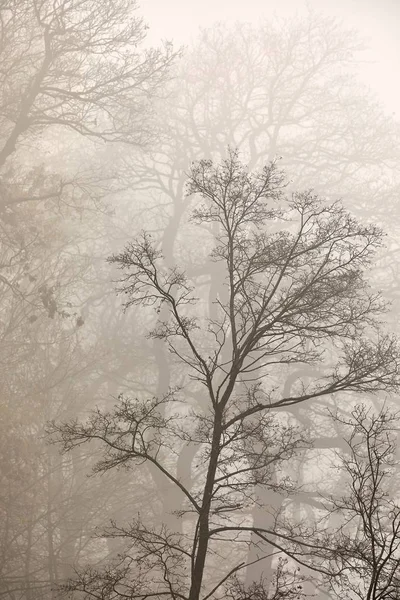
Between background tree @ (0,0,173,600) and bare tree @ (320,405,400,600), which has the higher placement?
background tree @ (0,0,173,600)

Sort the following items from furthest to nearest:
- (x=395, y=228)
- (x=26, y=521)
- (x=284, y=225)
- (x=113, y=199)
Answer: (x=113, y=199), (x=284, y=225), (x=395, y=228), (x=26, y=521)

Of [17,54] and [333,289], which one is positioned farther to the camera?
[17,54]

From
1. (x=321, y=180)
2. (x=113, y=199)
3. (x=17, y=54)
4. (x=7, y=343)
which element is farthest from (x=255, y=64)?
(x=7, y=343)

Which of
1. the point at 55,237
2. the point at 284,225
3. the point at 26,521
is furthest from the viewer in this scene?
the point at 284,225

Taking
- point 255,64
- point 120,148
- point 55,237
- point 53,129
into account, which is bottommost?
point 55,237

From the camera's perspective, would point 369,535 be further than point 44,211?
No

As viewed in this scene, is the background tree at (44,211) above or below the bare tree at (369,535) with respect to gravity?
above

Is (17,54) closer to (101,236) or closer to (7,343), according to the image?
(7,343)

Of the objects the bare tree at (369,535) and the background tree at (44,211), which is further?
the background tree at (44,211)

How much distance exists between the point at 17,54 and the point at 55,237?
4210 millimetres

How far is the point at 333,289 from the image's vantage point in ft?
24.5

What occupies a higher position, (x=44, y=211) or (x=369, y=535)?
(x=44, y=211)

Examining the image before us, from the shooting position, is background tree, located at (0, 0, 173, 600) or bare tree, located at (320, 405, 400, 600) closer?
bare tree, located at (320, 405, 400, 600)

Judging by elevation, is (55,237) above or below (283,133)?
below
